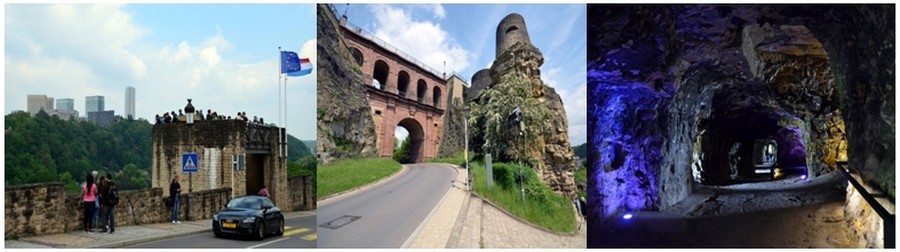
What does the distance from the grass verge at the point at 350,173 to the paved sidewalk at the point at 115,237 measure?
3.32m

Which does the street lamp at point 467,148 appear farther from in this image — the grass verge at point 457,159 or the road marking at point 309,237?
the road marking at point 309,237

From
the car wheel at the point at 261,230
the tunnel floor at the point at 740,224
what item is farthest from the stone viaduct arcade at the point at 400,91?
the car wheel at the point at 261,230

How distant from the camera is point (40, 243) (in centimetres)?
528

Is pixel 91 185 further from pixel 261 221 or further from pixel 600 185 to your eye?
pixel 600 185

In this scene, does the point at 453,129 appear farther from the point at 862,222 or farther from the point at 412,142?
the point at 862,222

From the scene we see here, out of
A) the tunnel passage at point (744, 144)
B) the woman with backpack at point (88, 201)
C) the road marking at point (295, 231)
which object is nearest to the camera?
the woman with backpack at point (88, 201)

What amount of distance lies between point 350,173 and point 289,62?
2321mm

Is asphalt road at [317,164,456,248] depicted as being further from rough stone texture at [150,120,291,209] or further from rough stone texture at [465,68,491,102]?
rough stone texture at [150,120,291,209]

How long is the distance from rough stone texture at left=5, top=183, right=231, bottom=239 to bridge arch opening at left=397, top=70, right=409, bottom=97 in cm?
445

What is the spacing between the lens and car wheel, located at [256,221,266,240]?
6562mm

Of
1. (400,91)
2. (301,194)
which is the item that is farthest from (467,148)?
(301,194)

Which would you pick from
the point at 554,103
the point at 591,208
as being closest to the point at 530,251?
the point at 591,208

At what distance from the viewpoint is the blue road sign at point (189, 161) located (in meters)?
8.18

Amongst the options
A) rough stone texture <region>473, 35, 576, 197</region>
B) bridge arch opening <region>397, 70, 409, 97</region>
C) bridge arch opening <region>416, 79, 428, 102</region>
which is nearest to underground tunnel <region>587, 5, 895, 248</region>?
rough stone texture <region>473, 35, 576, 197</region>
